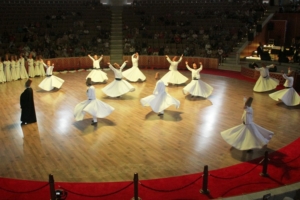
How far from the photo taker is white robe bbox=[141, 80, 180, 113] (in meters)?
11.1

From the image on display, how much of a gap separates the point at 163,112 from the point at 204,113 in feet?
4.71

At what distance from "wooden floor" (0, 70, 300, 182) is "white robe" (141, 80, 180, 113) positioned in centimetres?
38

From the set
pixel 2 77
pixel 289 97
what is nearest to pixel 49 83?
pixel 2 77

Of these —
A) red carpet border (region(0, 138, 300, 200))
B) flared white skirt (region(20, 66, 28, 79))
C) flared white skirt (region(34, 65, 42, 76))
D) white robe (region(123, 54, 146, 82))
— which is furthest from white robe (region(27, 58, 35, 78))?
red carpet border (region(0, 138, 300, 200))

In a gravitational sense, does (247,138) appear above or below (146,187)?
above

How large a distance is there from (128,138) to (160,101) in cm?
220

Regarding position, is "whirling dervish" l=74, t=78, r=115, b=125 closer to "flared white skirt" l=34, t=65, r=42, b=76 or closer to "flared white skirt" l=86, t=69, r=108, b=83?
"flared white skirt" l=86, t=69, r=108, b=83

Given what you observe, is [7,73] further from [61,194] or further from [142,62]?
[61,194]

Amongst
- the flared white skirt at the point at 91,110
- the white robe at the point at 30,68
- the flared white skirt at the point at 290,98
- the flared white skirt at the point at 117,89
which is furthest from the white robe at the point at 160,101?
the white robe at the point at 30,68

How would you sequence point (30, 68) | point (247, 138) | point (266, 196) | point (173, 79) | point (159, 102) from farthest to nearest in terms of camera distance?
1. point (30, 68)
2. point (173, 79)
3. point (159, 102)
4. point (247, 138)
5. point (266, 196)

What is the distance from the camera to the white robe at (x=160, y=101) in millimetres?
11094

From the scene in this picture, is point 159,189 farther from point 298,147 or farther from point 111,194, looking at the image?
point 298,147

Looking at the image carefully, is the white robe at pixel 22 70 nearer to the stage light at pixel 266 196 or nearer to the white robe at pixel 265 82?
the white robe at pixel 265 82

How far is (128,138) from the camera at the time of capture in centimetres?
950
